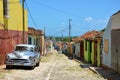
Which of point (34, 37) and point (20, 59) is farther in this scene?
point (34, 37)

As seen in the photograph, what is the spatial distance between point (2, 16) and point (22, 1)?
659cm

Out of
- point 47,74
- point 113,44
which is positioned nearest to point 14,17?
point 47,74

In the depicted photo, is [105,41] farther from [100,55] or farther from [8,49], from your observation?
[8,49]

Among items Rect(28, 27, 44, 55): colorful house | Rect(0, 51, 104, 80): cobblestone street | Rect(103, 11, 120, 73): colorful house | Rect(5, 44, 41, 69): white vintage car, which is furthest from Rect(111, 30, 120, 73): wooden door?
Rect(28, 27, 44, 55): colorful house

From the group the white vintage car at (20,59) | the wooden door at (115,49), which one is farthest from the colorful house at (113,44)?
the white vintage car at (20,59)

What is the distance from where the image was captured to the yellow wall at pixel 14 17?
32.0 m

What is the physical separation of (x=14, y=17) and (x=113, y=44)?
1517 centimetres

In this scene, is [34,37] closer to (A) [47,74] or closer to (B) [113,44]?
(B) [113,44]

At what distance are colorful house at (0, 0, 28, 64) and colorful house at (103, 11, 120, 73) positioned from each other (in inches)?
349

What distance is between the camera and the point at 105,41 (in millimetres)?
25375

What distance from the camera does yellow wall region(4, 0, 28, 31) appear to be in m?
32.0

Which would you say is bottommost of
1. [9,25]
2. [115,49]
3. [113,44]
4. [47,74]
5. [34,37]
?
[47,74]

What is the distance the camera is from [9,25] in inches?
1267

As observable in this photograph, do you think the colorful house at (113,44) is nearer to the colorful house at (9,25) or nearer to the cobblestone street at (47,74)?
the cobblestone street at (47,74)
